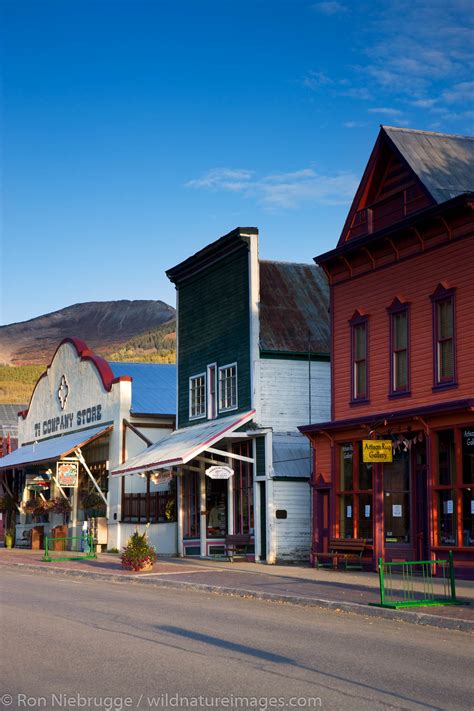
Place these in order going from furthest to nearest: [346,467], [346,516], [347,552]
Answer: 1. [346,467]
2. [346,516]
3. [347,552]

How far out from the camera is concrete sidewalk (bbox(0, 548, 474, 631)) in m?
16.5

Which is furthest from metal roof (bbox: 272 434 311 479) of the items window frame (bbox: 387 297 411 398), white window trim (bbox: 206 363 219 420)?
window frame (bbox: 387 297 411 398)

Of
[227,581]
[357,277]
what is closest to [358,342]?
[357,277]

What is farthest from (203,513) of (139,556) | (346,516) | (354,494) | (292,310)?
(354,494)

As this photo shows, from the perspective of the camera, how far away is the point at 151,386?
4128 cm

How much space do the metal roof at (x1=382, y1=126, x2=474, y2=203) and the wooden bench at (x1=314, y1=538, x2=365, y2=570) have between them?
26.5ft

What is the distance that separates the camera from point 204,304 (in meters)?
35.2

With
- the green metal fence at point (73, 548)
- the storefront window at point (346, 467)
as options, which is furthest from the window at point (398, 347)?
the green metal fence at point (73, 548)

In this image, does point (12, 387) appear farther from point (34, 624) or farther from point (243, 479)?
point (34, 624)

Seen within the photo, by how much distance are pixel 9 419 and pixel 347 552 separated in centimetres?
5210

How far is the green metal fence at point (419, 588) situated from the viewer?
17.0 m

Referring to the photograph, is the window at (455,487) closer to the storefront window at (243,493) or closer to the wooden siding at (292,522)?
the wooden siding at (292,522)

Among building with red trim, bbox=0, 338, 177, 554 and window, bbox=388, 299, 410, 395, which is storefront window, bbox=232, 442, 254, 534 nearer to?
building with red trim, bbox=0, 338, 177, 554

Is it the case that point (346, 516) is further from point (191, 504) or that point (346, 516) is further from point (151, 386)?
point (151, 386)
